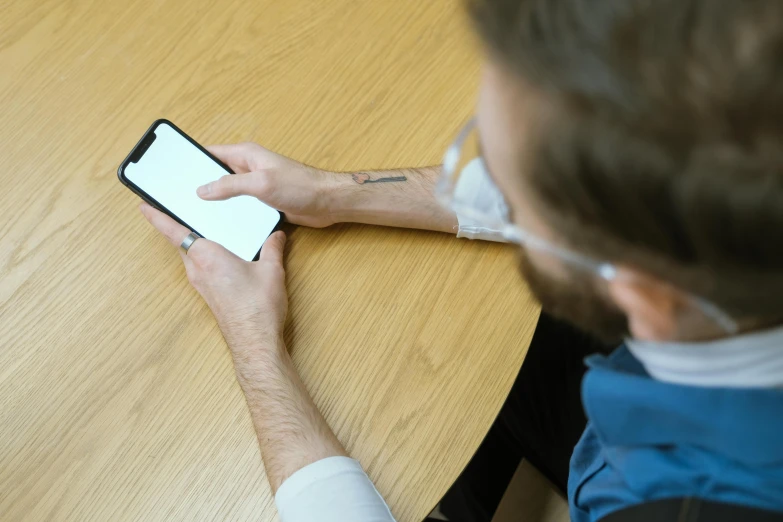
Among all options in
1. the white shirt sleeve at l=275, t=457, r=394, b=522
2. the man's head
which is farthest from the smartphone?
the man's head

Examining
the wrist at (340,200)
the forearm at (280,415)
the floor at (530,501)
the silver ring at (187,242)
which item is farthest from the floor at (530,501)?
the silver ring at (187,242)

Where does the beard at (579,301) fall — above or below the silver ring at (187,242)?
below

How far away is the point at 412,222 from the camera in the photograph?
2.66 ft

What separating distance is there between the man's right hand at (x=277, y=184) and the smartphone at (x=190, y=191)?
0.08ft

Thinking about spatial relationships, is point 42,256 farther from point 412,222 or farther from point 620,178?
point 620,178

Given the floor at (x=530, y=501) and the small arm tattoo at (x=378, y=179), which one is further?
the floor at (x=530, y=501)

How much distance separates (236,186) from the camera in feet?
2.57

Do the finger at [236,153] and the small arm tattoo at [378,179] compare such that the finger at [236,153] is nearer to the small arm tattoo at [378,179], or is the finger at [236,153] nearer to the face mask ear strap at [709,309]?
the small arm tattoo at [378,179]

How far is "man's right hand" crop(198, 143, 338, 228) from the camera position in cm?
79

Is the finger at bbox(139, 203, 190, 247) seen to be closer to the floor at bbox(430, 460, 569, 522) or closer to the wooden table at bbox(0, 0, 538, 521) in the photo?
the wooden table at bbox(0, 0, 538, 521)

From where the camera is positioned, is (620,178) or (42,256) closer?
(620,178)

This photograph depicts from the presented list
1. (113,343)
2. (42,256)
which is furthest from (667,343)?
(42,256)

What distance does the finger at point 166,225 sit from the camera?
791 millimetres

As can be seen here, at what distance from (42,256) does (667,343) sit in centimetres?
74
